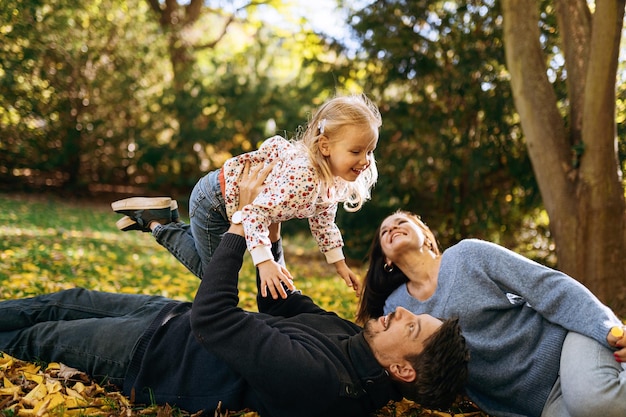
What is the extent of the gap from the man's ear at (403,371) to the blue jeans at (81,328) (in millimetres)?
1237

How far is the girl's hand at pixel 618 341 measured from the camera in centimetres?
278

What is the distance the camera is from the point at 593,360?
2.79m

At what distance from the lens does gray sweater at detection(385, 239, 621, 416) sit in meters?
2.97

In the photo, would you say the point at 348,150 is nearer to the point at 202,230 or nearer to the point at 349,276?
the point at 349,276

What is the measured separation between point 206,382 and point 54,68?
532 inches

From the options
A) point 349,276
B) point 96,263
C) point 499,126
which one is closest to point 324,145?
point 349,276

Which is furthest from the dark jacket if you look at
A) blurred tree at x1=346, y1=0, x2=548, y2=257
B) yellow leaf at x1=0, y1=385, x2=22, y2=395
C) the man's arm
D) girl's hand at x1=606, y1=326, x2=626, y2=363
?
blurred tree at x1=346, y1=0, x2=548, y2=257

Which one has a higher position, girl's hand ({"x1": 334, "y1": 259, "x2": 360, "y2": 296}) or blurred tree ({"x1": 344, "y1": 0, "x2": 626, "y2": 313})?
blurred tree ({"x1": 344, "y1": 0, "x2": 626, "y2": 313})

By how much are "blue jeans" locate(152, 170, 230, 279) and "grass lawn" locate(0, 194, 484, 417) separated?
1.12 m

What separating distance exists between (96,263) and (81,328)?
495 cm

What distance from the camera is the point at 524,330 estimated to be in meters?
3.08

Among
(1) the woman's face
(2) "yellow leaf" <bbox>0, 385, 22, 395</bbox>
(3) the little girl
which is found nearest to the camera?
(2) "yellow leaf" <bbox>0, 385, 22, 395</bbox>

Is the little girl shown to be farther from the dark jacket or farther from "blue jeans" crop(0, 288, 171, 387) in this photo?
"blue jeans" crop(0, 288, 171, 387)

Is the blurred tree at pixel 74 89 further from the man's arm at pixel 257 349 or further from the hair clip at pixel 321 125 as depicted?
the man's arm at pixel 257 349
